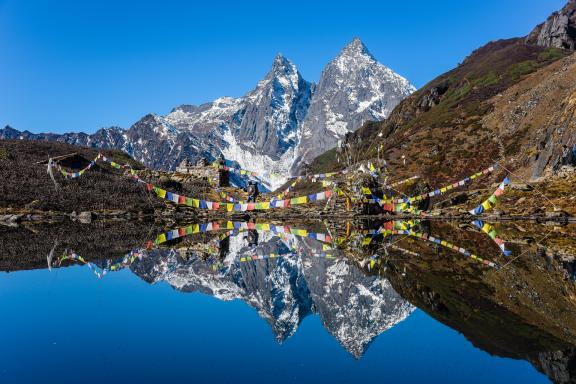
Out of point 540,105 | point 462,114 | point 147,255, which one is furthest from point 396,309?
point 462,114

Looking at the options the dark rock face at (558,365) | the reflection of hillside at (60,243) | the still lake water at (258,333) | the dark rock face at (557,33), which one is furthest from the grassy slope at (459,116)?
the dark rock face at (558,365)

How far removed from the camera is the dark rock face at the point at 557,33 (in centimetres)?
16875

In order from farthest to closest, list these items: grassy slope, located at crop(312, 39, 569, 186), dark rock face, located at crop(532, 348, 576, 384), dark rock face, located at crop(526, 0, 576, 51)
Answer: dark rock face, located at crop(526, 0, 576, 51), grassy slope, located at crop(312, 39, 569, 186), dark rock face, located at crop(532, 348, 576, 384)

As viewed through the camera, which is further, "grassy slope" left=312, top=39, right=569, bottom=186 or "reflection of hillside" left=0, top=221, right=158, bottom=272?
"grassy slope" left=312, top=39, right=569, bottom=186

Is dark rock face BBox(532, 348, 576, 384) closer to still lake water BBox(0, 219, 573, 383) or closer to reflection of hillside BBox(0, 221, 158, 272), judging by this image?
still lake water BBox(0, 219, 573, 383)

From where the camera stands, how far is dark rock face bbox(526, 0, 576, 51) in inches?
6644

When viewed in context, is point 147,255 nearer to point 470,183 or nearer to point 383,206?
point 383,206

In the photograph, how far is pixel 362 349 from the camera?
27.8 feet

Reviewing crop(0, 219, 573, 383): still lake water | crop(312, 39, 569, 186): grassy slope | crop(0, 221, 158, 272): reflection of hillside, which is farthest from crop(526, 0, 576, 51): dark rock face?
crop(0, 219, 573, 383): still lake water

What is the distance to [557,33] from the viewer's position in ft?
572

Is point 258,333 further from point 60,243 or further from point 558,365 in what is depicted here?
point 60,243

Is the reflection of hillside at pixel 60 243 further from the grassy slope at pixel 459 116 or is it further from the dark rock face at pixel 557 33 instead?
the dark rock face at pixel 557 33

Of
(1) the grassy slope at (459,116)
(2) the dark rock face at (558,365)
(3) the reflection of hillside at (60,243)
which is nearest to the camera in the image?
(2) the dark rock face at (558,365)

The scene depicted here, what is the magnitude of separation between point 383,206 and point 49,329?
4201cm
